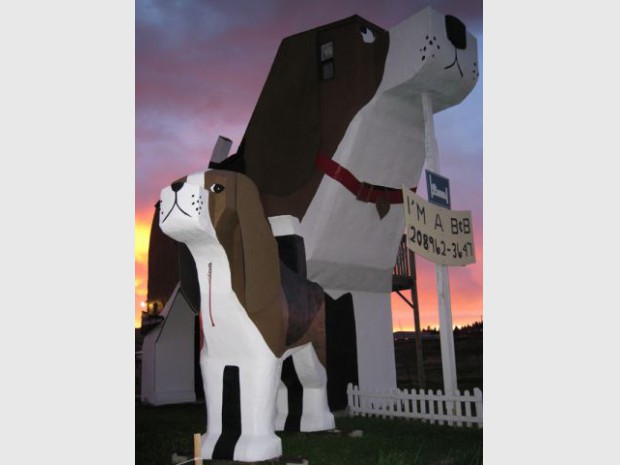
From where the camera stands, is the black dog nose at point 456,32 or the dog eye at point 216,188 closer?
the dog eye at point 216,188

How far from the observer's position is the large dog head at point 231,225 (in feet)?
9.12

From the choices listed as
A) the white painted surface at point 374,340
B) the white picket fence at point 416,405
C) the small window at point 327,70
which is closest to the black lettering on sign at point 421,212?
the white picket fence at point 416,405

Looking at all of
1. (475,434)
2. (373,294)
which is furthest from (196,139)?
(475,434)

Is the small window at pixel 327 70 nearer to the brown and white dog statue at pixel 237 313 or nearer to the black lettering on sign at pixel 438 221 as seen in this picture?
the black lettering on sign at pixel 438 221

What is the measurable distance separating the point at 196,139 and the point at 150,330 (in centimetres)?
298

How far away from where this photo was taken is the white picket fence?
13.1ft

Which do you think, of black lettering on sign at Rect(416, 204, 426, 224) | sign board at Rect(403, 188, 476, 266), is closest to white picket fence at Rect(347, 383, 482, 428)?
sign board at Rect(403, 188, 476, 266)

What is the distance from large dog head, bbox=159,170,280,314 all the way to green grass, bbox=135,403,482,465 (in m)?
0.88

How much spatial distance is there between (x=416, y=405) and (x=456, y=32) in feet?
8.82

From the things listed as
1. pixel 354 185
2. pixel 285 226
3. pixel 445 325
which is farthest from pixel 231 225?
pixel 354 185

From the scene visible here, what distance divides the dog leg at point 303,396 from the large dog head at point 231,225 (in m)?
0.85

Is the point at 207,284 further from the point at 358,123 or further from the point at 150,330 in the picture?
the point at 150,330

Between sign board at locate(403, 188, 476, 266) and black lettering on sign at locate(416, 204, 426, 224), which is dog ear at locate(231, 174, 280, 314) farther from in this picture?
black lettering on sign at locate(416, 204, 426, 224)

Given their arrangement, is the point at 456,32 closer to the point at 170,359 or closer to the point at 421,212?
the point at 421,212
